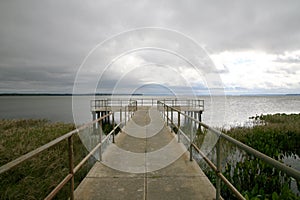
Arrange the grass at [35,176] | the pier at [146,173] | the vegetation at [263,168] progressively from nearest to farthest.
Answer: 1. the pier at [146,173]
2. the grass at [35,176]
3. the vegetation at [263,168]

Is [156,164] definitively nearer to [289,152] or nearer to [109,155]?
[109,155]

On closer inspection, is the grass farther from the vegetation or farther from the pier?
the vegetation

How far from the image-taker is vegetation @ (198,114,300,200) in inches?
203

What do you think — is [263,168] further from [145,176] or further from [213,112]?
[213,112]

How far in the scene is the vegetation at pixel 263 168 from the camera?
16.9 feet

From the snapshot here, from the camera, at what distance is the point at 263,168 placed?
6.60m

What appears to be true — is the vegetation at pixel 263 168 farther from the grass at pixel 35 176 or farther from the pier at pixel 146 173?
the grass at pixel 35 176

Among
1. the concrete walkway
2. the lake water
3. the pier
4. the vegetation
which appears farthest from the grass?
the lake water

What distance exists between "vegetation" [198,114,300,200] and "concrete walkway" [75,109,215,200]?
3.68ft

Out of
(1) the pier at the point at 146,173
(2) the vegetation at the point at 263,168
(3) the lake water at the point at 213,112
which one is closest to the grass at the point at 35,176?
(1) the pier at the point at 146,173

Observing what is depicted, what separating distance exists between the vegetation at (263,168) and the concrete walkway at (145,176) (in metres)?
1.12

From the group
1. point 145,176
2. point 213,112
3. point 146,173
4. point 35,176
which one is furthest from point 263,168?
point 213,112

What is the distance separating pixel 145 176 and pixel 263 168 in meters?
4.36

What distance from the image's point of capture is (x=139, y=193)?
10.9ft
